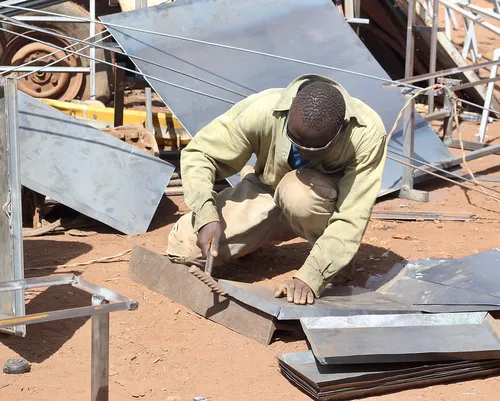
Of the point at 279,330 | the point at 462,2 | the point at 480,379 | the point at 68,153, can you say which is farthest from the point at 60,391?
the point at 462,2

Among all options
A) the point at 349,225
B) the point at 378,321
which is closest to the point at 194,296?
the point at 349,225

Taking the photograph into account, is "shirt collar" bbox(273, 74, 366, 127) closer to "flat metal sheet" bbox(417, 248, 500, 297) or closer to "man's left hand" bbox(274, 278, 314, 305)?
"man's left hand" bbox(274, 278, 314, 305)

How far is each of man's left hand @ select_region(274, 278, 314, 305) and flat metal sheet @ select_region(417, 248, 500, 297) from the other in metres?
0.73

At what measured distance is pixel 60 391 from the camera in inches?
127

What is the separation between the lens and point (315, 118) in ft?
11.4

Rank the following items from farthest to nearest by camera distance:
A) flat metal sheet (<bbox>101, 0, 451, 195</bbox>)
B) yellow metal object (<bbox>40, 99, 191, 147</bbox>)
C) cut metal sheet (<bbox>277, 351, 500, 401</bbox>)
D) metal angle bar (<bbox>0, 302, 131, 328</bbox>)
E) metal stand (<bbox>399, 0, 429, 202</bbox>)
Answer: yellow metal object (<bbox>40, 99, 191, 147</bbox>), metal stand (<bbox>399, 0, 429, 202</bbox>), flat metal sheet (<bbox>101, 0, 451, 195</bbox>), cut metal sheet (<bbox>277, 351, 500, 401</bbox>), metal angle bar (<bbox>0, 302, 131, 328</bbox>)

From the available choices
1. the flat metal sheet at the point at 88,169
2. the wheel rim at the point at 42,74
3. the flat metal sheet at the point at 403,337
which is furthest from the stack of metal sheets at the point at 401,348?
the wheel rim at the point at 42,74

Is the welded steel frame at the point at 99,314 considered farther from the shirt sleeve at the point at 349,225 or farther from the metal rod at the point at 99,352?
the shirt sleeve at the point at 349,225

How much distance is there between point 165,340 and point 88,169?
1.92m

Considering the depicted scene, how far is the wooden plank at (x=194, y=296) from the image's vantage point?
374 centimetres

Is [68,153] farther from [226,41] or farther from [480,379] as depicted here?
[480,379]

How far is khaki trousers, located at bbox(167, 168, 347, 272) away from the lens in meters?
4.00

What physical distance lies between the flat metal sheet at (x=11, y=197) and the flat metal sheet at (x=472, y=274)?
1973mm

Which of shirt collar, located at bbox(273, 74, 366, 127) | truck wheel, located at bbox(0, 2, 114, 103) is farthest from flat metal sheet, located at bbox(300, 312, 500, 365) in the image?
truck wheel, located at bbox(0, 2, 114, 103)
